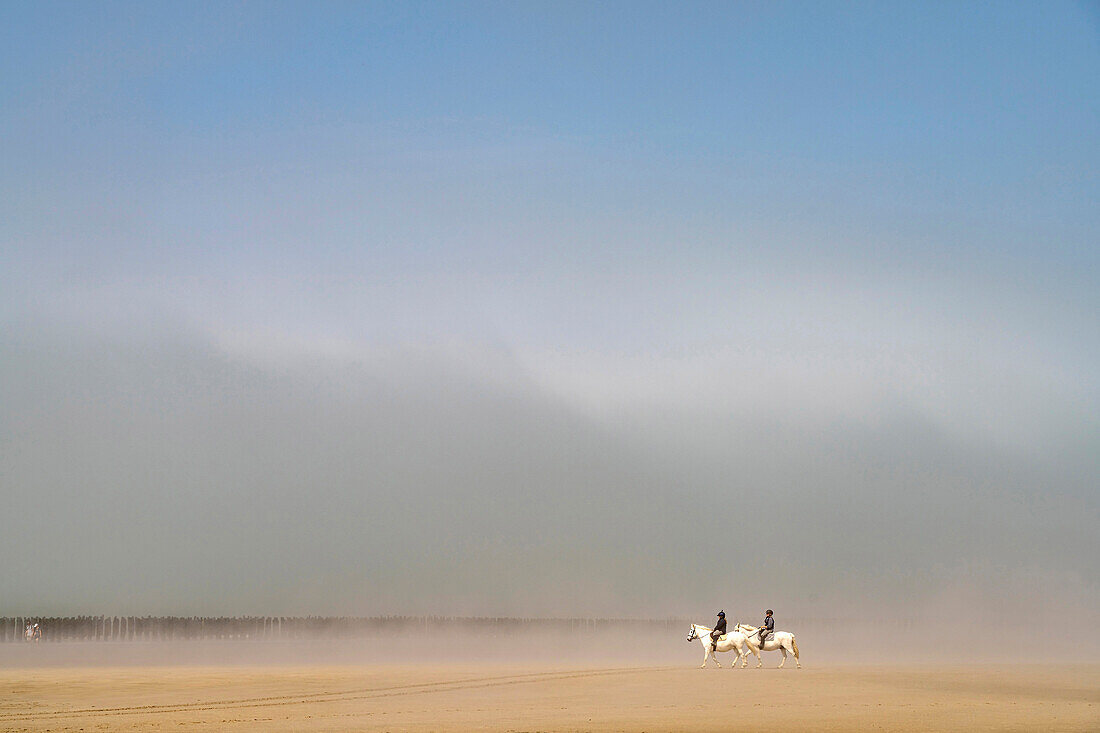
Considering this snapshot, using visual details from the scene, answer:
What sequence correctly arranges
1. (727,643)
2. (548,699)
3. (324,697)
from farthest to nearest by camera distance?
(727,643), (324,697), (548,699)

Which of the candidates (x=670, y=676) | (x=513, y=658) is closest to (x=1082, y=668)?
(x=670, y=676)

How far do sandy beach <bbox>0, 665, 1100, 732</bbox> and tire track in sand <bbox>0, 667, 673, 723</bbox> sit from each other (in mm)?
58

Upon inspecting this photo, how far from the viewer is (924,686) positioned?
38938 millimetres

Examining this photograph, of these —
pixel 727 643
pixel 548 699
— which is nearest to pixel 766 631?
pixel 727 643

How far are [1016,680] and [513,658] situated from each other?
90.1 feet

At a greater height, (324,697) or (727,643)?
(727,643)

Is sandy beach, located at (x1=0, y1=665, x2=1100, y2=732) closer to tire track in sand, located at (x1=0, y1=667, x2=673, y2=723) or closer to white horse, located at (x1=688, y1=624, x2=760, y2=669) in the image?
tire track in sand, located at (x1=0, y1=667, x2=673, y2=723)

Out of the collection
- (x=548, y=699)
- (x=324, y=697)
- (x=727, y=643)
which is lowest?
(x=324, y=697)

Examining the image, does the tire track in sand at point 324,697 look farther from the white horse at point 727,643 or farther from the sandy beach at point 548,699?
→ the white horse at point 727,643

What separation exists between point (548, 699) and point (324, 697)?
6.70 m

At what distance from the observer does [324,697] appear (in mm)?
34000

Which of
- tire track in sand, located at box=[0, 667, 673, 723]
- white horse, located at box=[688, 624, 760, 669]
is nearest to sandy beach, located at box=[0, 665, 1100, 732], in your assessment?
tire track in sand, located at box=[0, 667, 673, 723]

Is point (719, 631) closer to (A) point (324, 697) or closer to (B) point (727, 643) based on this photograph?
(B) point (727, 643)

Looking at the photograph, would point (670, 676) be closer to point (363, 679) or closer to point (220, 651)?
point (363, 679)
